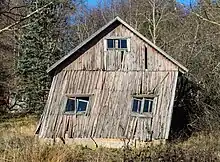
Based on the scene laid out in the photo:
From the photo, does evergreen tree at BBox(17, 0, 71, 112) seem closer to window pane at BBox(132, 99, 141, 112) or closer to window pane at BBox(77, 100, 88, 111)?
window pane at BBox(77, 100, 88, 111)

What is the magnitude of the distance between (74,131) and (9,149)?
48.5ft

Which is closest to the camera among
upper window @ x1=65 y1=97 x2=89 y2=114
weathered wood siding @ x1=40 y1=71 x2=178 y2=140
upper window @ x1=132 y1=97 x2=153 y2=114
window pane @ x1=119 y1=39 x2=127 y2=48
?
weathered wood siding @ x1=40 y1=71 x2=178 y2=140

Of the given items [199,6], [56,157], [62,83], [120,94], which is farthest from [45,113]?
[199,6]

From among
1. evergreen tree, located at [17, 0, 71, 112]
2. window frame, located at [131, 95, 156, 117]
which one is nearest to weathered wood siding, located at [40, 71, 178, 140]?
window frame, located at [131, 95, 156, 117]

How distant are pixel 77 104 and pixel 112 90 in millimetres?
2013

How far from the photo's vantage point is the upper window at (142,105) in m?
24.4

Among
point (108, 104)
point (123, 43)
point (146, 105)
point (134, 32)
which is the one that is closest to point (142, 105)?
point (146, 105)

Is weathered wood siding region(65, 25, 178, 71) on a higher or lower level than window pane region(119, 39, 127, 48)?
lower

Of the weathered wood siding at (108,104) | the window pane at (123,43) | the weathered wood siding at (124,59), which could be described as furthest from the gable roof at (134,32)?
the window pane at (123,43)

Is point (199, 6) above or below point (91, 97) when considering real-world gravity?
above

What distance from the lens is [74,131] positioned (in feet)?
80.7

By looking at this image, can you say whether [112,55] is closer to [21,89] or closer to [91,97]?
[91,97]

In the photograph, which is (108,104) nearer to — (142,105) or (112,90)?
(112,90)

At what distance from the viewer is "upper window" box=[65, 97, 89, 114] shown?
982 inches
